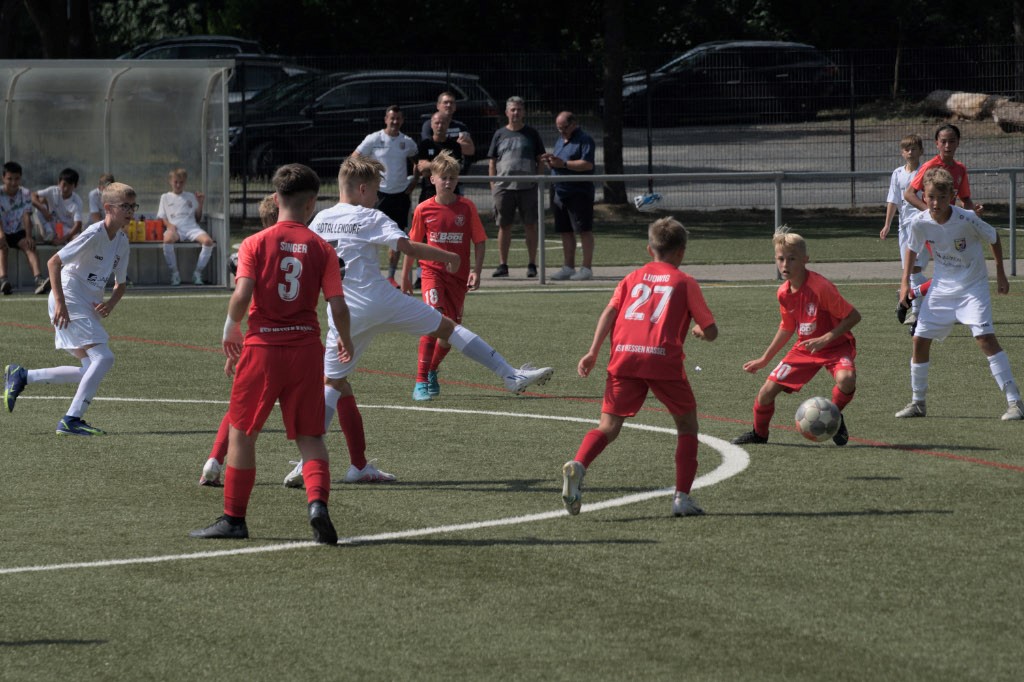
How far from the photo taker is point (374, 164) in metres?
9.23

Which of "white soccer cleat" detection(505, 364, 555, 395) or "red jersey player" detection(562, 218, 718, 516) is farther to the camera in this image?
"white soccer cleat" detection(505, 364, 555, 395)

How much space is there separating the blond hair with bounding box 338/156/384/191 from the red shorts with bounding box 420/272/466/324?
9.57ft

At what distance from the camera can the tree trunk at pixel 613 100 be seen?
91.7 ft

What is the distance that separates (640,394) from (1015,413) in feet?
13.0

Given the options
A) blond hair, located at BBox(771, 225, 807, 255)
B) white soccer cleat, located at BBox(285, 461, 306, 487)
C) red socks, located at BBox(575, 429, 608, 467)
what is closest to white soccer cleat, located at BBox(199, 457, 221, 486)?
white soccer cleat, located at BBox(285, 461, 306, 487)

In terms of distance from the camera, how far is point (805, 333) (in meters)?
10.1

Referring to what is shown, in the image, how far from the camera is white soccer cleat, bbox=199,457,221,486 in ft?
28.9

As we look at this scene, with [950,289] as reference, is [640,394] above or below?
below

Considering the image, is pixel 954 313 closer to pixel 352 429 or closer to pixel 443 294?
pixel 443 294

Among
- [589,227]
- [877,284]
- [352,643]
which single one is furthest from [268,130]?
[352,643]

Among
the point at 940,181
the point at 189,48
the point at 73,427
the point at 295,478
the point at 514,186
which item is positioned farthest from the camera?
the point at 189,48

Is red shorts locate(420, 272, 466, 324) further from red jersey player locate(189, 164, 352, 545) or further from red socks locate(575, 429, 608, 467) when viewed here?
red jersey player locate(189, 164, 352, 545)

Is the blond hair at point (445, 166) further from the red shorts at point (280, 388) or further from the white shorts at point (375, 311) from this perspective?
the red shorts at point (280, 388)

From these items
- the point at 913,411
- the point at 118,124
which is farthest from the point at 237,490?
the point at 118,124
